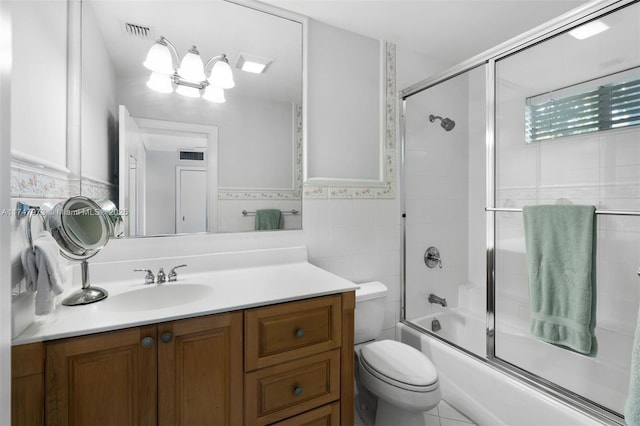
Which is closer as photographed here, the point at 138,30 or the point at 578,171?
the point at 138,30

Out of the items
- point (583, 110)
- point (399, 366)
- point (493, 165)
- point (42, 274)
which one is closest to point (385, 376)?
point (399, 366)

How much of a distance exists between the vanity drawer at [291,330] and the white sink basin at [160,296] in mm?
295

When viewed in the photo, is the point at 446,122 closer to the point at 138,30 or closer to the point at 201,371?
the point at 138,30

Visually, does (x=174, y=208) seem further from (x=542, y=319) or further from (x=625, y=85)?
(x=625, y=85)

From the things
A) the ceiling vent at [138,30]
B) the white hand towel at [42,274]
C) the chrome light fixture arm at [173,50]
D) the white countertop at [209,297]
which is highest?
the ceiling vent at [138,30]

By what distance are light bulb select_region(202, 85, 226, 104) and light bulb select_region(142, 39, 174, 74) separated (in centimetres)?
20

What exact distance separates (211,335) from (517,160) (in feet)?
7.24

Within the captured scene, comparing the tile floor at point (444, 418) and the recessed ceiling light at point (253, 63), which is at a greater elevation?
the recessed ceiling light at point (253, 63)

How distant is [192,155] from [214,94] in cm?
34

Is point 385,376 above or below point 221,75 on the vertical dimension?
below

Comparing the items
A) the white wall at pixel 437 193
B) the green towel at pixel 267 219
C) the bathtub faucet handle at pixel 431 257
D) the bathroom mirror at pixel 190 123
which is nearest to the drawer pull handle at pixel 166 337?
the bathroom mirror at pixel 190 123

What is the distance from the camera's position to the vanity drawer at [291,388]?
106 centimetres

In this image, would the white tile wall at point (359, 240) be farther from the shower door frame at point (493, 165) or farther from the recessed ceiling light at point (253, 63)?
the recessed ceiling light at point (253, 63)

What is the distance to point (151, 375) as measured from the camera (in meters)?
0.92
